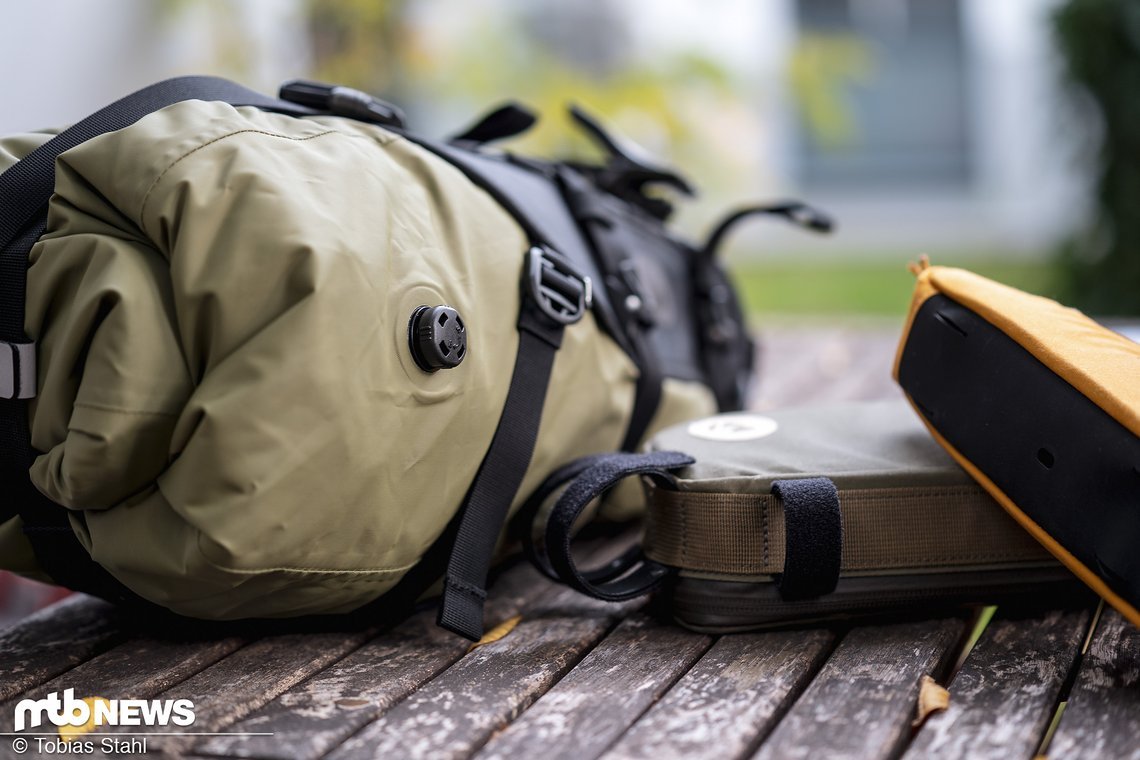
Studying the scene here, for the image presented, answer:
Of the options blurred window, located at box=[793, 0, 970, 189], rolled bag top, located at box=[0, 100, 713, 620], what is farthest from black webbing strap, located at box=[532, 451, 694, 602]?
blurred window, located at box=[793, 0, 970, 189]

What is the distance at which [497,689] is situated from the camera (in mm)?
1219

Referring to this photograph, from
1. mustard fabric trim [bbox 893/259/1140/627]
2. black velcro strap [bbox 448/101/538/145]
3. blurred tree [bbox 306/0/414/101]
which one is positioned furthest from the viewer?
blurred tree [bbox 306/0/414/101]

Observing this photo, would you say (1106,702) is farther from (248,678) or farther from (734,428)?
(248,678)

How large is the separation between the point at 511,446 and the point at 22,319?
1.80ft

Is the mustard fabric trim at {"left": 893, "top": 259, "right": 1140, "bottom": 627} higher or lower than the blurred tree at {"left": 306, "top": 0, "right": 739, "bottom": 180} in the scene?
lower

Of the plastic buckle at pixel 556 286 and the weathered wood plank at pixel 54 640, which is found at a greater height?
the plastic buckle at pixel 556 286

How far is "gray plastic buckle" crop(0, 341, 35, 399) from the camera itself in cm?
118

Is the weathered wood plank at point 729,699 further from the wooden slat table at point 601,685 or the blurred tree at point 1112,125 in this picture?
the blurred tree at point 1112,125

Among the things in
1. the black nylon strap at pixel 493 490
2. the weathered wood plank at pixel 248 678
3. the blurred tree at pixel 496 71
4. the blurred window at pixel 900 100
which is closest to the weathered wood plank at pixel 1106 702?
the black nylon strap at pixel 493 490

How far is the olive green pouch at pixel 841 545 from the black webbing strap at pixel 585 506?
3 centimetres

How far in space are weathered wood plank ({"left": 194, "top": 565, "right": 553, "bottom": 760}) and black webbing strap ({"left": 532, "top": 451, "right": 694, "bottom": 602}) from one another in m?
0.14

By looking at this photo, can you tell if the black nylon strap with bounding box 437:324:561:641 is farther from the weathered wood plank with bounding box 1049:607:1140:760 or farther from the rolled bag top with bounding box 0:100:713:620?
the weathered wood plank with bounding box 1049:607:1140:760

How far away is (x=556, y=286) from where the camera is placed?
59.4 inches

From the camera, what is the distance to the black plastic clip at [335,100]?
4.76 feet
